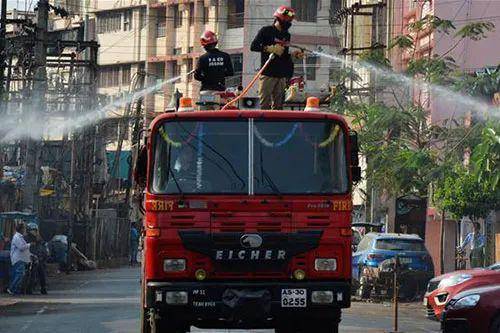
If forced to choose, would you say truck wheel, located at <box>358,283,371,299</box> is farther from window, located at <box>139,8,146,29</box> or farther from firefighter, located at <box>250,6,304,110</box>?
window, located at <box>139,8,146,29</box>

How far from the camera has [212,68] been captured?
608 inches

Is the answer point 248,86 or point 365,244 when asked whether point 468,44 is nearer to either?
point 365,244

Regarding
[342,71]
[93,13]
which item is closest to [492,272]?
[342,71]

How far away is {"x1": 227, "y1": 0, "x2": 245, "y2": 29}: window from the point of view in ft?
231

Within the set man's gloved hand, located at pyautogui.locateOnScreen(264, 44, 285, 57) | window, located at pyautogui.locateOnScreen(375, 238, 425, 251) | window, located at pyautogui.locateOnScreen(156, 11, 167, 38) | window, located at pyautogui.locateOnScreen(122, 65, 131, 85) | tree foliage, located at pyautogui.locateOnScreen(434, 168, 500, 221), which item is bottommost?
window, located at pyautogui.locateOnScreen(375, 238, 425, 251)

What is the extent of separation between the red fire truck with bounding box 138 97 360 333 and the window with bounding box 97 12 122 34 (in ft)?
216

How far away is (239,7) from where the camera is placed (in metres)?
70.6

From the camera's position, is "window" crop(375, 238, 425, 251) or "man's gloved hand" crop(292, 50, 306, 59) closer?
"man's gloved hand" crop(292, 50, 306, 59)

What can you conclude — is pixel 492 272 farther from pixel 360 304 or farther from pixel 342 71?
pixel 342 71

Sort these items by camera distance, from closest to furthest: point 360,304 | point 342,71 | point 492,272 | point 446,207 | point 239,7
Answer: point 492,272 → point 360,304 → point 446,207 → point 342,71 → point 239,7

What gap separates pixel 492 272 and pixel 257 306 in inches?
352

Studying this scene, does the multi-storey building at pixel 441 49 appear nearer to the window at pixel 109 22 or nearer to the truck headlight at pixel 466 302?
the truck headlight at pixel 466 302

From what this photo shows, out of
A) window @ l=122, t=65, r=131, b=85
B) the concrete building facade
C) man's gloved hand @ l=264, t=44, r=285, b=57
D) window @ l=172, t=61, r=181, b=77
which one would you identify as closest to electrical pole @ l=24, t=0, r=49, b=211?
the concrete building facade

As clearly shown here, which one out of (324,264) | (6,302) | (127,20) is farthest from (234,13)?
(324,264)
